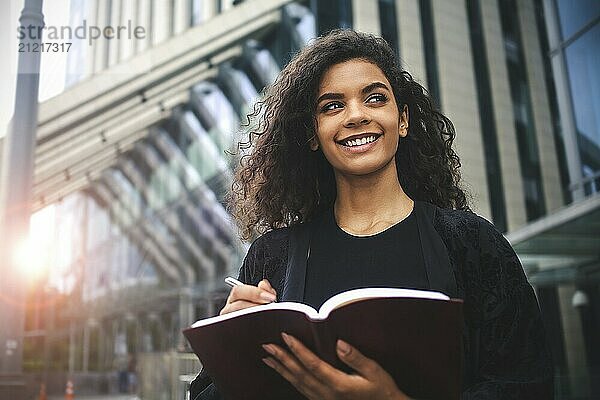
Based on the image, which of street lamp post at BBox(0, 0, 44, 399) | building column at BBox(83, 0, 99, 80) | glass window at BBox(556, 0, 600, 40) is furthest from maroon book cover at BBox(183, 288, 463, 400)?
glass window at BBox(556, 0, 600, 40)

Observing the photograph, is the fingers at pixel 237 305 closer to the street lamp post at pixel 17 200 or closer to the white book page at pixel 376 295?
Answer: the white book page at pixel 376 295

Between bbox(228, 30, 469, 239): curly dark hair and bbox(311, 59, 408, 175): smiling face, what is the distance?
6cm

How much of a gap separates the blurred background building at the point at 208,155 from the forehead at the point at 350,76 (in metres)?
4.44

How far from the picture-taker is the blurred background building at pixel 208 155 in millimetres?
9164

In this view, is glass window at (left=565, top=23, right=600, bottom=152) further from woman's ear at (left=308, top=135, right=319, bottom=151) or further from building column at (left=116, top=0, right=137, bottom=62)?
woman's ear at (left=308, top=135, right=319, bottom=151)

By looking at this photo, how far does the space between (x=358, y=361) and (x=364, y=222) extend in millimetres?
493

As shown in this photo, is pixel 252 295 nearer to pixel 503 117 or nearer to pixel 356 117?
pixel 356 117

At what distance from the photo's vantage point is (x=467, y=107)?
12.4m

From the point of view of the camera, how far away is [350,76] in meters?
1.63

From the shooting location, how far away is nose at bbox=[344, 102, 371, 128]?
1538 millimetres

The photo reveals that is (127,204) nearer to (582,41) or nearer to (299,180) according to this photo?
(582,41)

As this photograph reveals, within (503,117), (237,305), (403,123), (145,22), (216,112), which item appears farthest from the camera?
(216,112)

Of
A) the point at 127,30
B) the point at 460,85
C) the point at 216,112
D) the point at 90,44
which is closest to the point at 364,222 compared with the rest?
the point at 90,44

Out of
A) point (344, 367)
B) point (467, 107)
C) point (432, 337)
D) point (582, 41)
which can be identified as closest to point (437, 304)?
point (432, 337)
